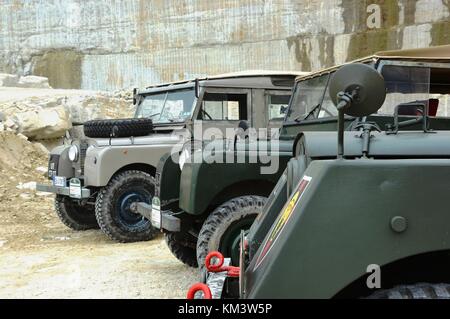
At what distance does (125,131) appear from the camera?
7.12m

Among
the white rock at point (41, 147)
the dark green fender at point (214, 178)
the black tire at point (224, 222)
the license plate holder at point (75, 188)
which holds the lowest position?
the white rock at point (41, 147)

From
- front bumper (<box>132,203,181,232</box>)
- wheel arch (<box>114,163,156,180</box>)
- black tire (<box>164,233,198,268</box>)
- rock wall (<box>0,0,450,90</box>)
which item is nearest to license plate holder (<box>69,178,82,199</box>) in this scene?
wheel arch (<box>114,163,156,180</box>)

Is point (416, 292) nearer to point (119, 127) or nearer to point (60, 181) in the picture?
point (119, 127)

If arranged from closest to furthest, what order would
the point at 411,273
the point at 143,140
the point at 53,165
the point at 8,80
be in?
the point at 411,273 < the point at 143,140 < the point at 53,165 < the point at 8,80

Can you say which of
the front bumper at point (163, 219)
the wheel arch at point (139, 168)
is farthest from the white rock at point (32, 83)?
the front bumper at point (163, 219)

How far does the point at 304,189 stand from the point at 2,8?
27875 millimetres

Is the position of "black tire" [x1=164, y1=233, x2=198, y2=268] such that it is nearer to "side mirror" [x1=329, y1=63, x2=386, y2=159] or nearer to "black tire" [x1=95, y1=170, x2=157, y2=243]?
"black tire" [x1=95, y1=170, x2=157, y2=243]

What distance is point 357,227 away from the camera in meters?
1.72

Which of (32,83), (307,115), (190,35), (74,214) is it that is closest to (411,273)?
(307,115)

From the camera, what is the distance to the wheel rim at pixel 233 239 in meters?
4.11

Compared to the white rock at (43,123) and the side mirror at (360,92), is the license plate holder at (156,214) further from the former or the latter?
the white rock at (43,123)

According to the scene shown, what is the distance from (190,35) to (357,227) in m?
22.9

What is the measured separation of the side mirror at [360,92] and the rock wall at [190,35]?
19.1m
